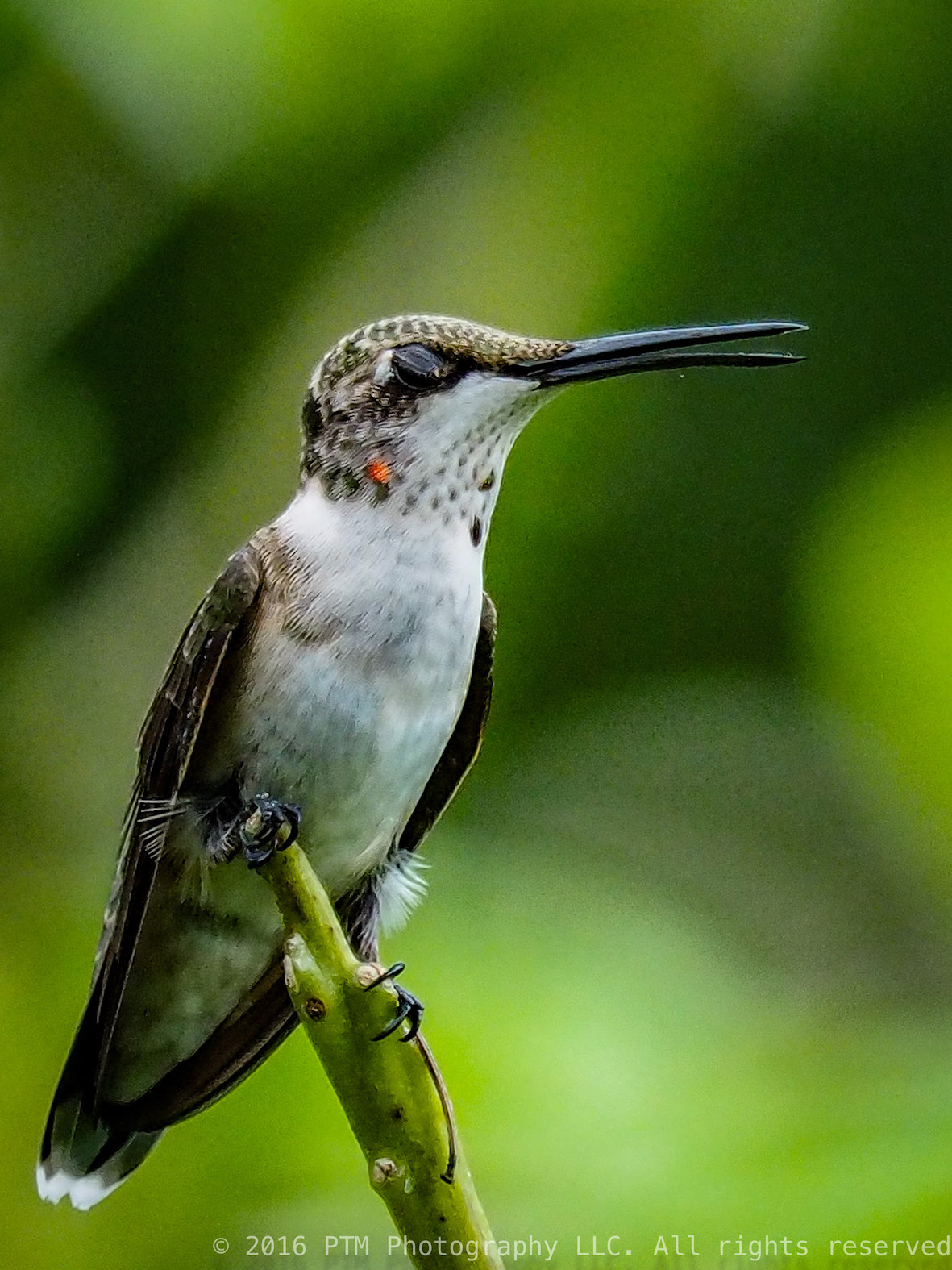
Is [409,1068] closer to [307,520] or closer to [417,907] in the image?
[417,907]

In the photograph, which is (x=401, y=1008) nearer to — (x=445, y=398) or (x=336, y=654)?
(x=336, y=654)

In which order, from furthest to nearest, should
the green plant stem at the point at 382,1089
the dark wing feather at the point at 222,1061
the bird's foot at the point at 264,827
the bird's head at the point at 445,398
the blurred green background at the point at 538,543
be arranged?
the dark wing feather at the point at 222,1061, the bird's head at the point at 445,398, the blurred green background at the point at 538,543, the bird's foot at the point at 264,827, the green plant stem at the point at 382,1089

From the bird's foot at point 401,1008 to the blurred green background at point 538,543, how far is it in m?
0.06

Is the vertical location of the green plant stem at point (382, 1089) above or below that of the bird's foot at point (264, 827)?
below

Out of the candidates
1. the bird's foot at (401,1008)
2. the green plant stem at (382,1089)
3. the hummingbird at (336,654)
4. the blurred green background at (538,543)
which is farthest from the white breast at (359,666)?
the green plant stem at (382,1089)

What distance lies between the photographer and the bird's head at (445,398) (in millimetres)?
1514

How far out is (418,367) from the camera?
1609 millimetres

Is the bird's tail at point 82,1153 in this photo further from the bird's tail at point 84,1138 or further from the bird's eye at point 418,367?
the bird's eye at point 418,367

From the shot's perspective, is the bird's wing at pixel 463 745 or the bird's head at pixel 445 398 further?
the bird's wing at pixel 463 745

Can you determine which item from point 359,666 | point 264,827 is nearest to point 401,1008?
point 264,827

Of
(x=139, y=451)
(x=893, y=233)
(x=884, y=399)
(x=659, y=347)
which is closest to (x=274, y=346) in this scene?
(x=139, y=451)

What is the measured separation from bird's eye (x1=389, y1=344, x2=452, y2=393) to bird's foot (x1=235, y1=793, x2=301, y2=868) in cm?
42

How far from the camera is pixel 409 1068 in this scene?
103 centimetres

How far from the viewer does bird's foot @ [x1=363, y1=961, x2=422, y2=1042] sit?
102 cm
